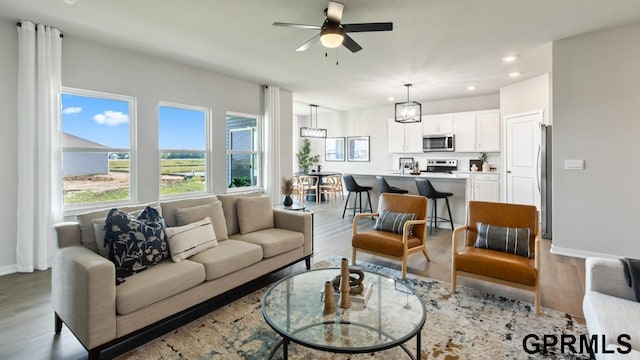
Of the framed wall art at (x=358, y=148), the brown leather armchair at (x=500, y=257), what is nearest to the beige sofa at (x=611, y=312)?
the brown leather armchair at (x=500, y=257)

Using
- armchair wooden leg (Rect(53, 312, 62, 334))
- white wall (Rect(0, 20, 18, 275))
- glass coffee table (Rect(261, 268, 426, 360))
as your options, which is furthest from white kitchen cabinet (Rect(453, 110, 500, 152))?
white wall (Rect(0, 20, 18, 275))

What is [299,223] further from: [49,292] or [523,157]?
[523,157]

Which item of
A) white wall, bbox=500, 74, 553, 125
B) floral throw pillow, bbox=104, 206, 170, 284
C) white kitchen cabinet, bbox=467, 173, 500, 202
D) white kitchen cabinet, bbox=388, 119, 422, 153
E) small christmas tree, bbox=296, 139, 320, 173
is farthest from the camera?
small christmas tree, bbox=296, 139, 320, 173

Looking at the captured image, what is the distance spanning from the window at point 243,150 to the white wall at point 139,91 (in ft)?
0.77

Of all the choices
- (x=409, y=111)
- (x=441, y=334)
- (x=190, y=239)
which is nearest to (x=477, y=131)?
(x=409, y=111)

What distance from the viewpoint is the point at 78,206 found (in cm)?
400

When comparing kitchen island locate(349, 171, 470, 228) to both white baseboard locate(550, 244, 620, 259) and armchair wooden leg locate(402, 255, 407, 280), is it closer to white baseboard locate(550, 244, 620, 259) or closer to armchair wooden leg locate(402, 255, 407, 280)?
white baseboard locate(550, 244, 620, 259)

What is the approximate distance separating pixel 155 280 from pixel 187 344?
1.60 feet

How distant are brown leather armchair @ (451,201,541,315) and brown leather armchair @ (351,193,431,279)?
1.65 ft

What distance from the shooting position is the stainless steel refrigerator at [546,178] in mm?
4929

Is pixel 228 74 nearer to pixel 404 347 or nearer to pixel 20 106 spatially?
pixel 20 106

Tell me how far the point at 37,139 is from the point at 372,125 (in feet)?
24.9

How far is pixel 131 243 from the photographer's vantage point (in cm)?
230

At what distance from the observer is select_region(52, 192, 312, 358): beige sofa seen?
187cm
